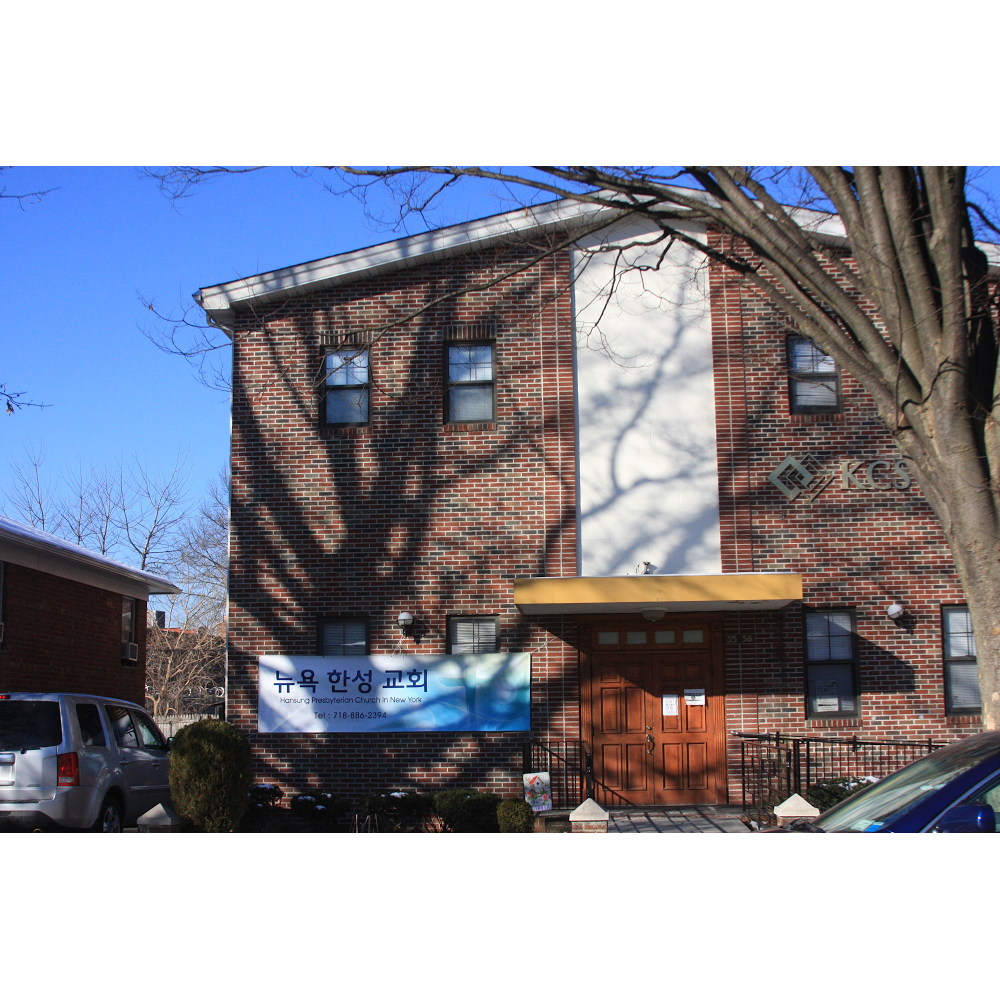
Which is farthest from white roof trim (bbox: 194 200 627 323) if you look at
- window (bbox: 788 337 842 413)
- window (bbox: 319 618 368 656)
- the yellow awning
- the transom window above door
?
the transom window above door

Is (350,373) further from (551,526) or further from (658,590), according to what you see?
(658,590)

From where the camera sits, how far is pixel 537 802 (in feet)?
40.2

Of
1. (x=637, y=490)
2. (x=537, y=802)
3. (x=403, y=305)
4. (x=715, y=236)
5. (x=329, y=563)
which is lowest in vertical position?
(x=537, y=802)

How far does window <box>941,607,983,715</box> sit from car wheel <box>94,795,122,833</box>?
10.5 meters

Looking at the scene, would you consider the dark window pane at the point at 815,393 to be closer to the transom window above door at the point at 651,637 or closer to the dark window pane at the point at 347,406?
the transom window above door at the point at 651,637

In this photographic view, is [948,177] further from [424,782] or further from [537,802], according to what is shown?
[424,782]

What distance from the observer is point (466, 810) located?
11875mm

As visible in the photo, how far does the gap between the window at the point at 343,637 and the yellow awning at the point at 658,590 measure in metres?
2.51

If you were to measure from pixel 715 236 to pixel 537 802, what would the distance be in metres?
8.25

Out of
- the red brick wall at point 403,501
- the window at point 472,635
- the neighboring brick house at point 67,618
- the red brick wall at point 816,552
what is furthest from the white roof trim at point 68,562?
the red brick wall at point 816,552

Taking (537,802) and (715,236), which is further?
(715,236)

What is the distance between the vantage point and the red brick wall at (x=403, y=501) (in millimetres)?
13477
